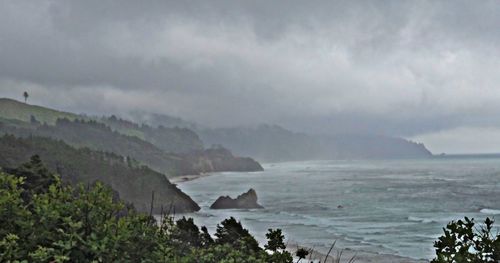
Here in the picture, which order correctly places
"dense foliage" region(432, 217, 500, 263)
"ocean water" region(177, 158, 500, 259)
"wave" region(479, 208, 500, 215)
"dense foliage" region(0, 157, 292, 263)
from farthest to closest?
"wave" region(479, 208, 500, 215) < "ocean water" region(177, 158, 500, 259) < "dense foliage" region(432, 217, 500, 263) < "dense foliage" region(0, 157, 292, 263)

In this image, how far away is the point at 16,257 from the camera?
19.5 ft

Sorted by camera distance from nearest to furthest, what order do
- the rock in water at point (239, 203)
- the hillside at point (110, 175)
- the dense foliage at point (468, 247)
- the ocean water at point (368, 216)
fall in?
the dense foliage at point (468, 247), the ocean water at point (368, 216), the hillside at point (110, 175), the rock in water at point (239, 203)

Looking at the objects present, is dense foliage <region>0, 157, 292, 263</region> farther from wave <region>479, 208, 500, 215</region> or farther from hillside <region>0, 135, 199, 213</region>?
wave <region>479, 208, 500, 215</region>

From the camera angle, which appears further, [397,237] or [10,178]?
[397,237]

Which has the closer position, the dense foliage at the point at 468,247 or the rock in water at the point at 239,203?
the dense foliage at the point at 468,247

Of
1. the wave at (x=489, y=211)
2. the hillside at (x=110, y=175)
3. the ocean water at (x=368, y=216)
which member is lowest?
the ocean water at (x=368, y=216)

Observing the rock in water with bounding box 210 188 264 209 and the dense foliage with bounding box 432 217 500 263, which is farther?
the rock in water with bounding box 210 188 264 209

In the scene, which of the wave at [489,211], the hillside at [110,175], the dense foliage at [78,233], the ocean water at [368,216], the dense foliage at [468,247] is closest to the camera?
the dense foliage at [78,233]

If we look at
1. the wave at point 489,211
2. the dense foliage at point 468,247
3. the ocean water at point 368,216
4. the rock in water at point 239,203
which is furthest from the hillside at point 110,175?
the dense foliage at point 468,247

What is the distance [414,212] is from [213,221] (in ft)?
109

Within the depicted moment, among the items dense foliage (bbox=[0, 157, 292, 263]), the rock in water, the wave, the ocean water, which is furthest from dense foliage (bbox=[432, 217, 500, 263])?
the rock in water

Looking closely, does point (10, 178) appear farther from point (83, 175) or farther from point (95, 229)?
point (83, 175)

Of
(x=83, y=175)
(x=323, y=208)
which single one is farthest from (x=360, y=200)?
(x=83, y=175)

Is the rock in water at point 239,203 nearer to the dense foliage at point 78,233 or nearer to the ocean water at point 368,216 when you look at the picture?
the ocean water at point 368,216
